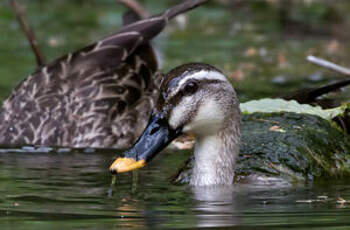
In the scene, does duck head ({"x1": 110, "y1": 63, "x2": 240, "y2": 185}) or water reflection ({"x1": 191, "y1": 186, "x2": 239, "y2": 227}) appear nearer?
water reflection ({"x1": 191, "y1": 186, "x2": 239, "y2": 227})

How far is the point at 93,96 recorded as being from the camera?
8875 mm

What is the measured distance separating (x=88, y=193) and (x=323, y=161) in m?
1.80

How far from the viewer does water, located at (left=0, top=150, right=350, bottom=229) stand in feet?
15.8

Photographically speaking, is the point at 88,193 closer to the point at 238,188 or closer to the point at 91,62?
the point at 238,188

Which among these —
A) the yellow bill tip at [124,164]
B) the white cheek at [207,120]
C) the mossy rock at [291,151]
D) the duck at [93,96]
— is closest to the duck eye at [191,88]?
the white cheek at [207,120]

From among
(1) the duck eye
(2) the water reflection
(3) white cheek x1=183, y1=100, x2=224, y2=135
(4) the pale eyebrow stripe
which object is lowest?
(2) the water reflection

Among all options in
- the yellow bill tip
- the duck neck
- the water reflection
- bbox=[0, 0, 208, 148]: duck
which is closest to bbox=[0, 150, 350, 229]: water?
the water reflection

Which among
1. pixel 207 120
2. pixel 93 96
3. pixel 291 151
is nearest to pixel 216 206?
pixel 207 120

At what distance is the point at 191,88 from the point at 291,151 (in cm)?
114

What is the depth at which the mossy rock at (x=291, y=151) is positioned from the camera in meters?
6.47

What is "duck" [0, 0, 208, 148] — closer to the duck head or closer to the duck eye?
the duck head

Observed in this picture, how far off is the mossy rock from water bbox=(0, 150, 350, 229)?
0.18 metres

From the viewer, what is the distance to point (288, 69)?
13102mm

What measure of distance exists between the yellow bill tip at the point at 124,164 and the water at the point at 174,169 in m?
0.23
